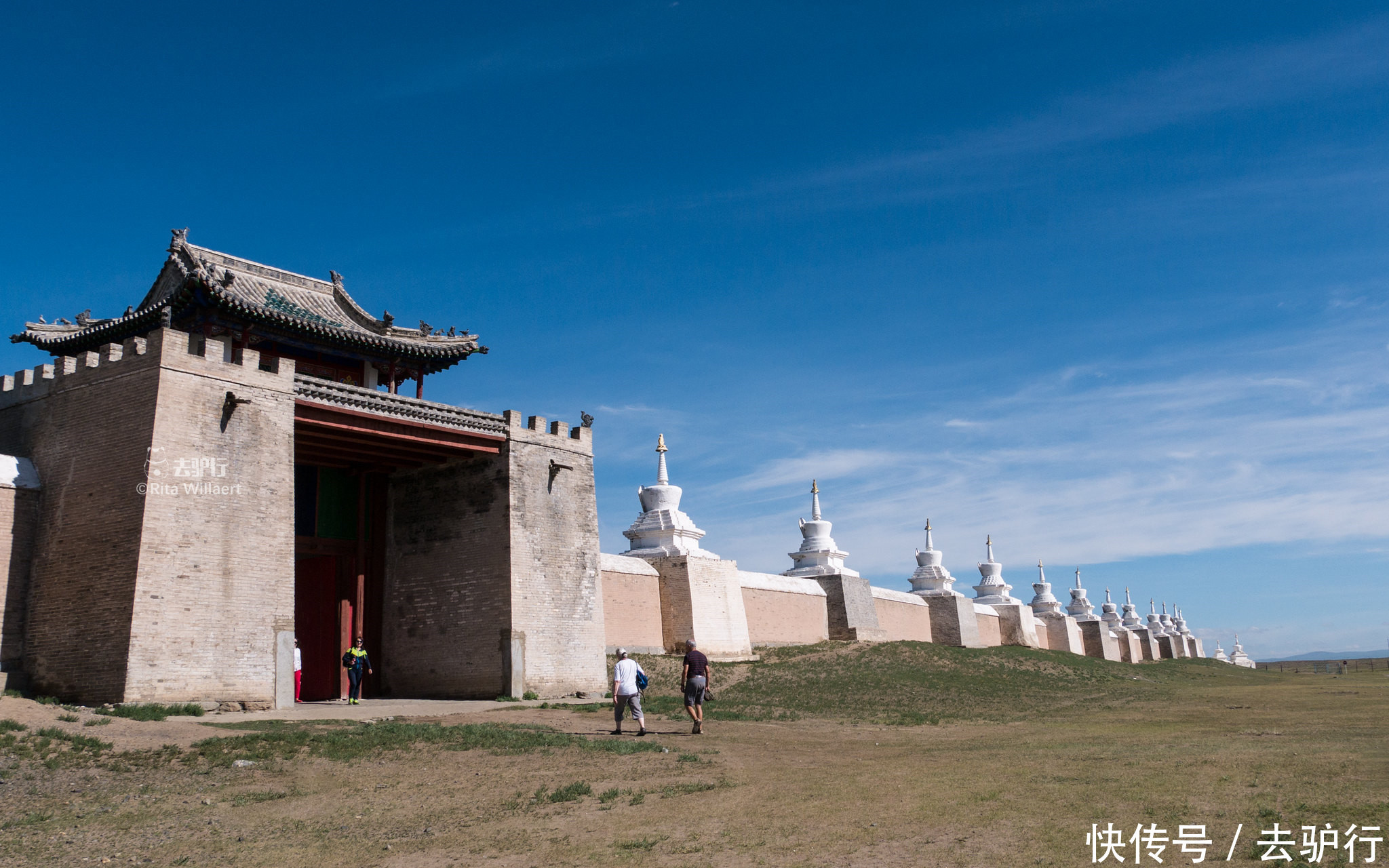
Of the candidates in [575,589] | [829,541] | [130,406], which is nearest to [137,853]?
[130,406]

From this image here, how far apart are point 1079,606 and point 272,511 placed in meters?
59.2

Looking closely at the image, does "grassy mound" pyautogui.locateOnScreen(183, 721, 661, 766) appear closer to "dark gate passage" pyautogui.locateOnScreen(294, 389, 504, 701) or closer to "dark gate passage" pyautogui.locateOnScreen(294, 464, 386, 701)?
"dark gate passage" pyautogui.locateOnScreen(294, 389, 504, 701)

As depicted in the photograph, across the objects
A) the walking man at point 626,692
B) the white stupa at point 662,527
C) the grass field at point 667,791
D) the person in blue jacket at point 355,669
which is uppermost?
the white stupa at point 662,527

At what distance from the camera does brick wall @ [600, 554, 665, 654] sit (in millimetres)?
26125

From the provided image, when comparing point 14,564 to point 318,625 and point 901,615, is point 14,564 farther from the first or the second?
point 901,615

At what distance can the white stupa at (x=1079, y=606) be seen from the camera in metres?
65.9

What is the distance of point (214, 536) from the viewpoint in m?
16.9

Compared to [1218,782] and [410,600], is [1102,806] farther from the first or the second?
[410,600]

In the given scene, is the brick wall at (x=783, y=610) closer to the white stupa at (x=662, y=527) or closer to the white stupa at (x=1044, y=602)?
the white stupa at (x=662, y=527)

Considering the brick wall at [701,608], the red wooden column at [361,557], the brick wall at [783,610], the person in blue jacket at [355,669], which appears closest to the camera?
the person in blue jacket at [355,669]

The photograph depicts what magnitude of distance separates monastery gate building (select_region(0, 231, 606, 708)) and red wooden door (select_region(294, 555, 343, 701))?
1.9 inches

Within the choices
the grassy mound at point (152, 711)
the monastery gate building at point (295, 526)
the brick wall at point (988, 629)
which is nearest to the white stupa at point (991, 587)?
the brick wall at point (988, 629)

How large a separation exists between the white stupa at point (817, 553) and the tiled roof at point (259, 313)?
17015mm

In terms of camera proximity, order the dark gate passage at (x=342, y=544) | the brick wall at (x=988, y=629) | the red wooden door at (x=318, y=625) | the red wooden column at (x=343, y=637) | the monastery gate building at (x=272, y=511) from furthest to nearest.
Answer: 1. the brick wall at (x=988, y=629)
2. the red wooden door at (x=318, y=625)
3. the red wooden column at (x=343, y=637)
4. the dark gate passage at (x=342, y=544)
5. the monastery gate building at (x=272, y=511)
